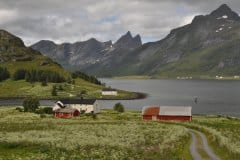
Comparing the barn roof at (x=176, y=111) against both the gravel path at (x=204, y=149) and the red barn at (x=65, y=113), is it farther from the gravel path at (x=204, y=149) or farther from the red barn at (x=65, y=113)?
the gravel path at (x=204, y=149)

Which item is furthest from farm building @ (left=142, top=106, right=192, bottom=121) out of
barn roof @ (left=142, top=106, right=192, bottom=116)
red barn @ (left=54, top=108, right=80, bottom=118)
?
red barn @ (left=54, top=108, right=80, bottom=118)

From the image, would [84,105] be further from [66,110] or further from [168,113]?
[168,113]

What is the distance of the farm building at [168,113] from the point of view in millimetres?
124688

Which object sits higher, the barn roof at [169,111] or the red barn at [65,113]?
the barn roof at [169,111]

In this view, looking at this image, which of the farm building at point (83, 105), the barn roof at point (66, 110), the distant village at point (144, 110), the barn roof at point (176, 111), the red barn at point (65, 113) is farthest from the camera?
the farm building at point (83, 105)

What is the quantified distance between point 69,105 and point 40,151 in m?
96.6

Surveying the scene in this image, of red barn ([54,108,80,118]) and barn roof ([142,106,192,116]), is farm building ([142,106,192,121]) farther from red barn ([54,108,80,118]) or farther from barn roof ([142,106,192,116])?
red barn ([54,108,80,118])

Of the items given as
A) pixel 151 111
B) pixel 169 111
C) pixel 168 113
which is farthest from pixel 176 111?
pixel 151 111

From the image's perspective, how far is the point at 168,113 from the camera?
414 feet

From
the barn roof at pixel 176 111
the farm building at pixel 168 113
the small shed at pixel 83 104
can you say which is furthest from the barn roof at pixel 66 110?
the barn roof at pixel 176 111

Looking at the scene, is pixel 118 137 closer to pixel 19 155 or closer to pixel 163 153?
pixel 163 153

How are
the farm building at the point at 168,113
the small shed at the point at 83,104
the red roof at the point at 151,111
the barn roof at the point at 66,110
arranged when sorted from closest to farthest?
1. the farm building at the point at 168,113
2. the red roof at the point at 151,111
3. the barn roof at the point at 66,110
4. the small shed at the point at 83,104

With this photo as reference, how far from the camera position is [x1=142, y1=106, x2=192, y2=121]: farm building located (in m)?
125

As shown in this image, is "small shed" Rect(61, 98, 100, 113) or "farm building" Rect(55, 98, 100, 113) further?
"small shed" Rect(61, 98, 100, 113)
